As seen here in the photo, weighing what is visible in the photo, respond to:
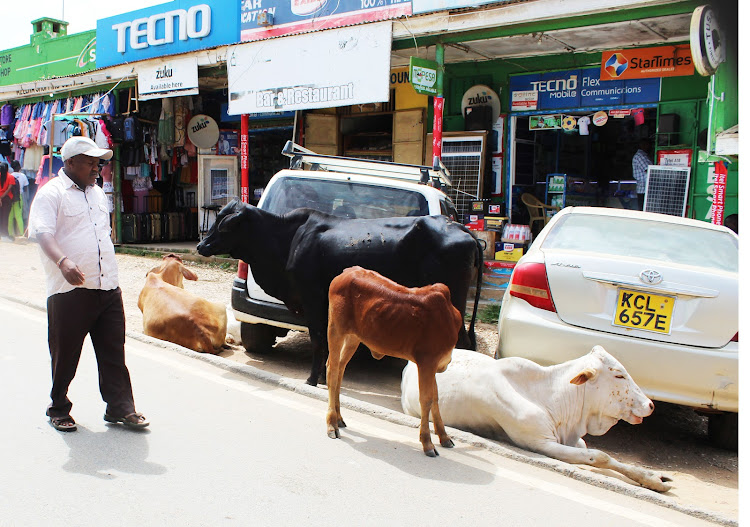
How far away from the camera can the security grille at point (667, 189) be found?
11188 mm

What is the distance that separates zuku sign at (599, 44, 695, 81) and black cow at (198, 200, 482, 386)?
6449 millimetres

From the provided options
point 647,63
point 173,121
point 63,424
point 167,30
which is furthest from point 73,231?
point 173,121

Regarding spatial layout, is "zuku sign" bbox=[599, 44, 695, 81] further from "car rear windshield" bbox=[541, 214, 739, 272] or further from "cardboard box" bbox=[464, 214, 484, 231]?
"car rear windshield" bbox=[541, 214, 739, 272]

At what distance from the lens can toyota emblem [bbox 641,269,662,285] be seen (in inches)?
187

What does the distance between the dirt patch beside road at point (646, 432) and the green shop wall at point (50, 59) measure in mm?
14613

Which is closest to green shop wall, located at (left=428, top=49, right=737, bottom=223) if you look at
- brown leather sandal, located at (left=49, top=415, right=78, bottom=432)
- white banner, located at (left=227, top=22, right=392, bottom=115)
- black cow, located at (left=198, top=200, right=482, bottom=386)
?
white banner, located at (left=227, top=22, right=392, bottom=115)

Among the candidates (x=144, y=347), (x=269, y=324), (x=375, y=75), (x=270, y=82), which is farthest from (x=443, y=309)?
(x=270, y=82)

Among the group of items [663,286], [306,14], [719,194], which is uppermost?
[306,14]

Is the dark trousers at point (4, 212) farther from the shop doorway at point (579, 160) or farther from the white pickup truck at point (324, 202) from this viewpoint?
the white pickup truck at point (324, 202)

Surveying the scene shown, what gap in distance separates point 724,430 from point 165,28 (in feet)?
47.0

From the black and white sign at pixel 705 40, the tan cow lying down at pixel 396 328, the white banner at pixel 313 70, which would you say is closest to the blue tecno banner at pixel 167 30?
the white banner at pixel 313 70

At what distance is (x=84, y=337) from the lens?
173 inches

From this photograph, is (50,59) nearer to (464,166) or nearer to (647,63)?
(464,166)

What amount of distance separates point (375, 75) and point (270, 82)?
2.54m
